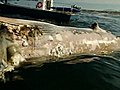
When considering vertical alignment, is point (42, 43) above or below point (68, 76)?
above

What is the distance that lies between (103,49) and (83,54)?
132 cm

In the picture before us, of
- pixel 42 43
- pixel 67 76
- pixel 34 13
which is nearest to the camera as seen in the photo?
pixel 67 76

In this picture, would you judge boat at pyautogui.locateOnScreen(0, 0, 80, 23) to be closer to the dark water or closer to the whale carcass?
the whale carcass

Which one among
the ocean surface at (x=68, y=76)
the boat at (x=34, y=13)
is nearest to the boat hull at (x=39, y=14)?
the boat at (x=34, y=13)

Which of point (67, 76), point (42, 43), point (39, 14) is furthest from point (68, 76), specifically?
point (39, 14)

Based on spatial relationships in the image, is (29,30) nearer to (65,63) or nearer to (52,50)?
(52,50)

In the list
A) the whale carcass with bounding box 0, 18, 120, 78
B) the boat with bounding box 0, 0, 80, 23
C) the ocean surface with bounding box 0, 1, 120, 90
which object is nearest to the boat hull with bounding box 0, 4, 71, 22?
the boat with bounding box 0, 0, 80, 23

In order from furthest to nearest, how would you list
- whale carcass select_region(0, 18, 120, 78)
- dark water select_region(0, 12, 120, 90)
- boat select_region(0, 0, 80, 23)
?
boat select_region(0, 0, 80, 23) → whale carcass select_region(0, 18, 120, 78) → dark water select_region(0, 12, 120, 90)

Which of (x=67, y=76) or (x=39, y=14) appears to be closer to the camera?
(x=67, y=76)

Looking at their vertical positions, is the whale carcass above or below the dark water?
above

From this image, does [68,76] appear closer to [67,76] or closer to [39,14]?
[67,76]

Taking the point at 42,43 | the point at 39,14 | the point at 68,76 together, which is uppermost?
the point at 42,43

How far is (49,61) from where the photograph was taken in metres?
8.05

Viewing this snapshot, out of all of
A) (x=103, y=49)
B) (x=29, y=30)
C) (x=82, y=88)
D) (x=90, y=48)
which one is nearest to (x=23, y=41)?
(x=29, y=30)
